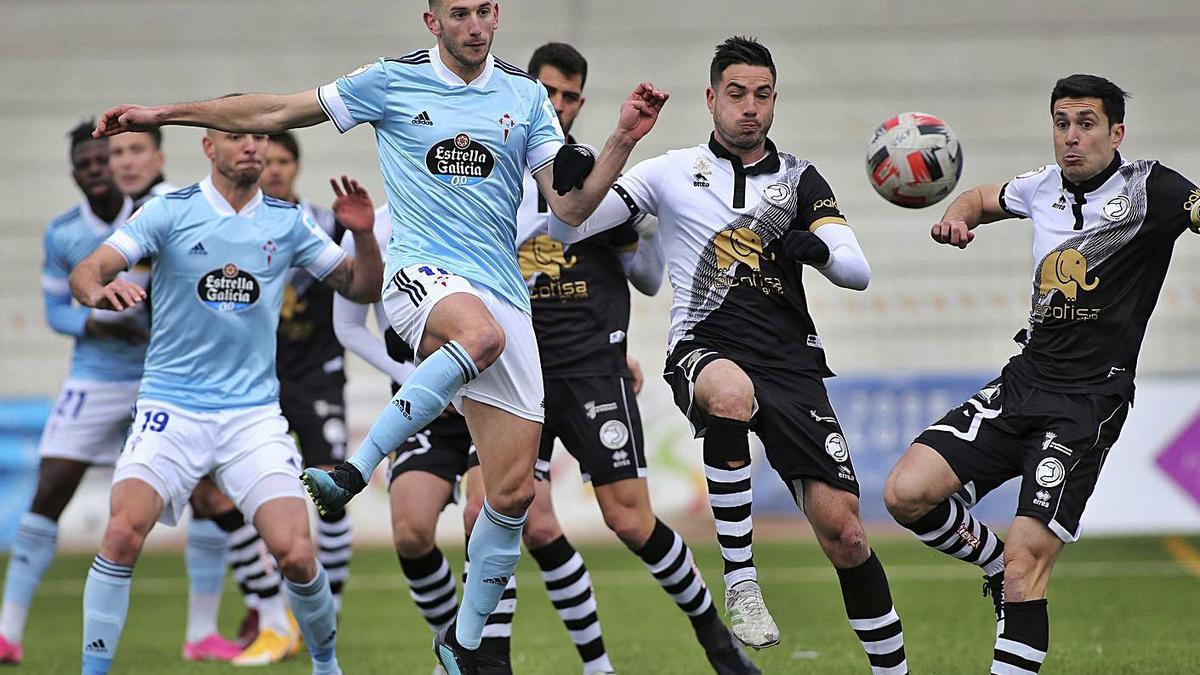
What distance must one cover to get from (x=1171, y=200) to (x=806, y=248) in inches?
57.5

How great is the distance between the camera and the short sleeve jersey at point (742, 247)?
6355mm

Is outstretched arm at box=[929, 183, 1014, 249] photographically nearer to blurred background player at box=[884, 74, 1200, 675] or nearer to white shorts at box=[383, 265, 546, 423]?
blurred background player at box=[884, 74, 1200, 675]

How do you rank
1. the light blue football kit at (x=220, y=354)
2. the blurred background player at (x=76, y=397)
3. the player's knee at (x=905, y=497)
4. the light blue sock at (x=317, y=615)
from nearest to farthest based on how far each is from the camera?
the player's knee at (x=905, y=497), the light blue sock at (x=317, y=615), the light blue football kit at (x=220, y=354), the blurred background player at (x=76, y=397)

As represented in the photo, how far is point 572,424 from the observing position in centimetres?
734

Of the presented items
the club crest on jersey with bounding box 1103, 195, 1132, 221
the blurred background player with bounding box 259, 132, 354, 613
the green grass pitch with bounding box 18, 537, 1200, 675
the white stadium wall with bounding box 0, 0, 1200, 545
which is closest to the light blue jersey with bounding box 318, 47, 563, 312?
the club crest on jersey with bounding box 1103, 195, 1132, 221

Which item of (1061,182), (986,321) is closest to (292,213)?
(1061,182)

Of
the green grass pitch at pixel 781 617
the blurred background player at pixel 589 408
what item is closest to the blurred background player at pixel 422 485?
the blurred background player at pixel 589 408

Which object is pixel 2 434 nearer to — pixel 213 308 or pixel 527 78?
pixel 213 308

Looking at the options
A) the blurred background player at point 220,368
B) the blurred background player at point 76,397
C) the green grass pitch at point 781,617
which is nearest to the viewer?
the blurred background player at point 220,368

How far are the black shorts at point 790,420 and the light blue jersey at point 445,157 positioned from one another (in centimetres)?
78

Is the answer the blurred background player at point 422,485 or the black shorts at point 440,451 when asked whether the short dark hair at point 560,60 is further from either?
the black shorts at point 440,451

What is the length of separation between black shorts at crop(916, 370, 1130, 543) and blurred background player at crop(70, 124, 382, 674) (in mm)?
2688

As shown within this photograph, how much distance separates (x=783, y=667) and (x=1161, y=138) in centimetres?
1130

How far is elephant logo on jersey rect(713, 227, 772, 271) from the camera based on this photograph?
6355 mm
